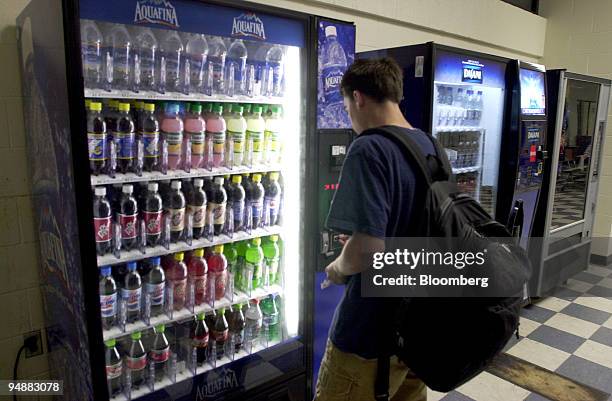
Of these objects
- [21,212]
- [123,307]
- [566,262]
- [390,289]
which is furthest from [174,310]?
[566,262]

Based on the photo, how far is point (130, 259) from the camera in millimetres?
1877

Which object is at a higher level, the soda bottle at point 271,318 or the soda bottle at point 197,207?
the soda bottle at point 197,207

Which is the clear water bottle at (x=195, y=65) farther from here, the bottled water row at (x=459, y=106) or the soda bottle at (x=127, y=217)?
the bottled water row at (x=459, y=106)

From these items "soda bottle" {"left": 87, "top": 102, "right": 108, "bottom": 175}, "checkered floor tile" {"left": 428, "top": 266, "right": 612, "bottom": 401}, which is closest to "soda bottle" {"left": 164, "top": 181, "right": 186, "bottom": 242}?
"soda bottle" {"left": 87, "top": 102, "right": 108, "bottom": 175}

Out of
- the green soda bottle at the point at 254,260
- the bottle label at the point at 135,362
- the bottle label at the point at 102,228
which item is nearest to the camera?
the bottle label at the point at 102,228

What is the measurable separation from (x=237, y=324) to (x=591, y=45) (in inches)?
210

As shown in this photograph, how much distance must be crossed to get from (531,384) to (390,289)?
1.93 m

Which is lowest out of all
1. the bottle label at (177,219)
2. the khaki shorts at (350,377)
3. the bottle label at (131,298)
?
the khaki shorts at (350,377)

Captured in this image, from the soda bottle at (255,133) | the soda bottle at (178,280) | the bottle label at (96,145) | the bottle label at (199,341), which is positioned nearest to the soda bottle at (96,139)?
the bottle label at (96,145)

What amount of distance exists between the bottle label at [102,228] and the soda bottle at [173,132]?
0.36 meters

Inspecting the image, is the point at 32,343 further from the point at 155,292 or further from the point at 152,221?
the point at 152,221

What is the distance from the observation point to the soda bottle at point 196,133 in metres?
2.10

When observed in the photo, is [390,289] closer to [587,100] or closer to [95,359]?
[95,359]

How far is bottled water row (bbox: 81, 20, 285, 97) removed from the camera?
185 centimetres
